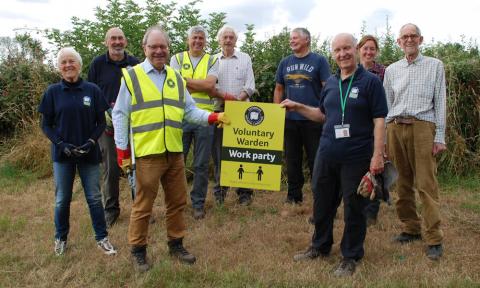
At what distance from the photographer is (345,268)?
418 centimetres

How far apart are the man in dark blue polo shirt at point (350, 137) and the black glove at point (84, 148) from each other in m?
2.20

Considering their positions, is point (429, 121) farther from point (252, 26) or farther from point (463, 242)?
point (252, 26)

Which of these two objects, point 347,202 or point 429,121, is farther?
point 429,121

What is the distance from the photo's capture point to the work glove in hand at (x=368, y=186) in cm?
385

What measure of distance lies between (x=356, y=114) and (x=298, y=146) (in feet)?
7.58

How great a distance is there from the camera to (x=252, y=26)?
838 centimetres

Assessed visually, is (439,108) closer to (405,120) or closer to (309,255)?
(405,120)

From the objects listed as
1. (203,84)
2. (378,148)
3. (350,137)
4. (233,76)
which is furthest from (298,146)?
(378,148)

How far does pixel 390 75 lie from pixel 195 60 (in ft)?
7.74

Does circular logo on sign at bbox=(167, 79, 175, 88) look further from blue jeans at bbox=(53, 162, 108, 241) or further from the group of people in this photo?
blue jeans at bbox=(53, 162, 108, 241)

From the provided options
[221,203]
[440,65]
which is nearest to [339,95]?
[440,65]

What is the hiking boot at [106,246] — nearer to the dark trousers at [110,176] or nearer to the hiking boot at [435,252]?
the dark trousers at [110,176]

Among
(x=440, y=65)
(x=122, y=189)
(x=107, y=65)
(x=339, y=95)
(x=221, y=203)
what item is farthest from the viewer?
(x=122, y=189)

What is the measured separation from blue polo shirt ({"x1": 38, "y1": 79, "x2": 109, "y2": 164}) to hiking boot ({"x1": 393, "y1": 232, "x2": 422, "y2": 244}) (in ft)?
11.0
